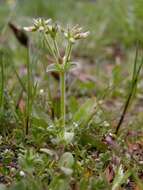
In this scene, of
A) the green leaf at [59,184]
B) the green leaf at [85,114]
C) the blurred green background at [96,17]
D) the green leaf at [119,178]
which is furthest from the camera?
the blurred green background at [96,17]

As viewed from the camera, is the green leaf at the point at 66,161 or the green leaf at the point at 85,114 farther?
the green leaf at the point at 85,114

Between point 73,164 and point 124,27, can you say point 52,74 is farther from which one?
point 124,27

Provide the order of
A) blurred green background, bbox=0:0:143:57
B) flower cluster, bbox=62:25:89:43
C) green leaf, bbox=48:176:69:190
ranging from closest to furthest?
green leaf, bbox=48:176:69:190
flower cluster, bbox=62:25:89:43
blurred green background, bbox=0:0:143:57

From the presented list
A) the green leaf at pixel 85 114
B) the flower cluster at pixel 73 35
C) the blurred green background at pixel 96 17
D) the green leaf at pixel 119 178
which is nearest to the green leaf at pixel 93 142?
the green leaf at pixel 85 114

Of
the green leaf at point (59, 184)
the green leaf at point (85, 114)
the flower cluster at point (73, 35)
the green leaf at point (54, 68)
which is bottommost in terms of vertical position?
the green leaf at point (59, 184)

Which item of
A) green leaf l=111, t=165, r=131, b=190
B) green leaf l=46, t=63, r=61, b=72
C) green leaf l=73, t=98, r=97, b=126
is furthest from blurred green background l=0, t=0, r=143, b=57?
green leaf l=111, t=165, r=131, b=190

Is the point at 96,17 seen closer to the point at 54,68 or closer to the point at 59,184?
the point at 54,68

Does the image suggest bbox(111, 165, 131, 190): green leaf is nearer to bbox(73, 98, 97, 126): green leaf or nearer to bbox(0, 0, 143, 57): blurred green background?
bbox(73, 98, 97, 126): green leaf

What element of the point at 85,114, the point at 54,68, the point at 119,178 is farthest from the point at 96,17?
the point at 119,178

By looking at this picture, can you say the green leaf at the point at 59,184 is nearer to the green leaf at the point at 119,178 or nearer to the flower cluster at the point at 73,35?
the green leaf at the point at 119,178

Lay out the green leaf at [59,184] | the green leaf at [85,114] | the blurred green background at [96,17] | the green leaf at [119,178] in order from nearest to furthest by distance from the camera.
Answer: the green leaf at [59,184] → the green leaf at [119,178] → the green leaf at [85,114] → the blurred green background at [96,17]

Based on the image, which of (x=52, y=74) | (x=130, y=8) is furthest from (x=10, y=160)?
(x=130, y=8)

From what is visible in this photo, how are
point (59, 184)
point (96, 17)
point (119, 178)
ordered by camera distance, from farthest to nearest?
point (96, 17) < point (119, 178) < point (59, 184)
